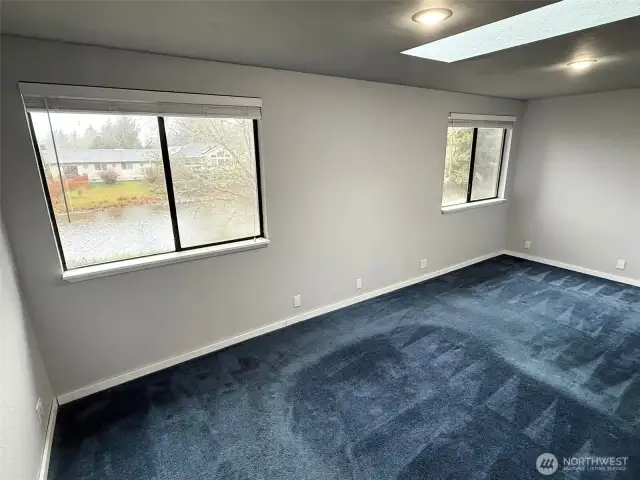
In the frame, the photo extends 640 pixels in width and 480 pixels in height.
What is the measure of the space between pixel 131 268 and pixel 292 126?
5.51ft

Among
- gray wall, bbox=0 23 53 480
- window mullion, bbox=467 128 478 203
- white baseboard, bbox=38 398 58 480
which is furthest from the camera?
window mullion, bbox=467 128 478 203

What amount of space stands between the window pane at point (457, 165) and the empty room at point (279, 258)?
0.29m

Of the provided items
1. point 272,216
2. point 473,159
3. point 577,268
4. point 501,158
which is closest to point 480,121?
point 473,159

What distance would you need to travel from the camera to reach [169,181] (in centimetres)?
245

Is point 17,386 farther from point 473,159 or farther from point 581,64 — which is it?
point 473,159

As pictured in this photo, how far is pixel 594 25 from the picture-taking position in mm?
1701

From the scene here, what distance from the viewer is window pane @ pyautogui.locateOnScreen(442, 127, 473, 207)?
416 cm

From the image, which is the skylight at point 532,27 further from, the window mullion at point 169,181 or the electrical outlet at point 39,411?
the electrical outlet at point 39,411

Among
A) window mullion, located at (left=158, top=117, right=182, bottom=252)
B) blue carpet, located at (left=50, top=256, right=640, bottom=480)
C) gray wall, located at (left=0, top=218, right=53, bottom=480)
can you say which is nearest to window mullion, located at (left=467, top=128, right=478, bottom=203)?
blue carpet, located at (left=50, top=256, right=640, bottom=480)

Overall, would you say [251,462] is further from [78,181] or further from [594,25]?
[594,25]

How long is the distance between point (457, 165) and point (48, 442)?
4.71 m

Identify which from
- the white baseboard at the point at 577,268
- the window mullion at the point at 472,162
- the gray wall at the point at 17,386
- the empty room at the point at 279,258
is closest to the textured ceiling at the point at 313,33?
the empty room at the point at 279,258
